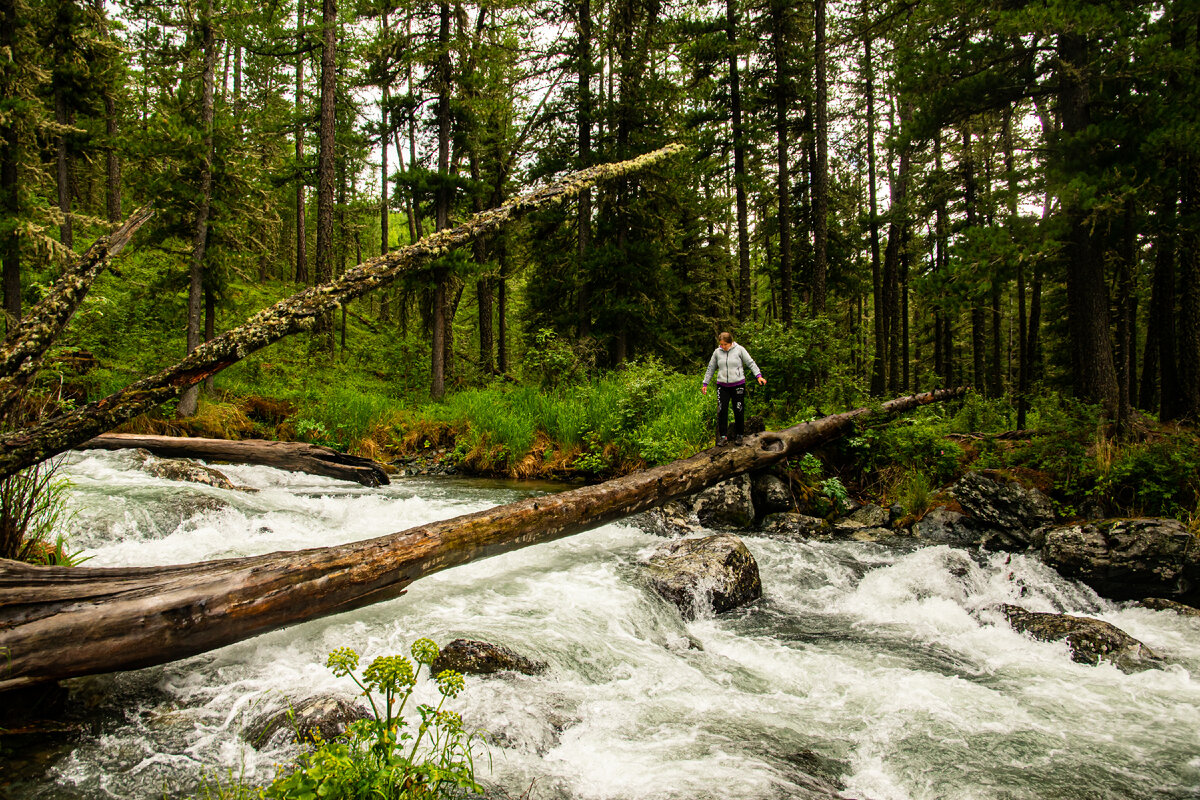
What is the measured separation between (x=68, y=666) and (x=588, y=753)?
9.38 ft

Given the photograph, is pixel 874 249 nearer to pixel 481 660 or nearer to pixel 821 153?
pixel 821 153

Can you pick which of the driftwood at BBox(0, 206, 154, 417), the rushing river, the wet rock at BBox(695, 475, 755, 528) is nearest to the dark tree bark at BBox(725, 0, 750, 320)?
the wet rock at BBox(695, 475, 755, 528)

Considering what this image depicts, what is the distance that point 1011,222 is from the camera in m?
8.60

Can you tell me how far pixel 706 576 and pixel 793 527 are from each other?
3.38 m

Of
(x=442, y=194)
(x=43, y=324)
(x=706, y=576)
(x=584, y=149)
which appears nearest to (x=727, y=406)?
(x=706, y=576)

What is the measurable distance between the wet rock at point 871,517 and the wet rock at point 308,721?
803 centimetres

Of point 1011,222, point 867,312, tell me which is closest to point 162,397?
point 1011,222

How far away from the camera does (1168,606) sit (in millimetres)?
5934

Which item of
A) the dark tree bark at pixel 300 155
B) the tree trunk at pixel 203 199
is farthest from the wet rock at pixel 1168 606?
the dark tree bark at pixel 300 155

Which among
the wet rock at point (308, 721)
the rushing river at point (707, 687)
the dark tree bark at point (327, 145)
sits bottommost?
the rushing river at point (707, 687)

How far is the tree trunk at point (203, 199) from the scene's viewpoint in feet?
43.9

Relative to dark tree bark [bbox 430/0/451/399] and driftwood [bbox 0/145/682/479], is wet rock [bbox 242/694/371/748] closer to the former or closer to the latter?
driftwood [bbox 0/145/682/479]

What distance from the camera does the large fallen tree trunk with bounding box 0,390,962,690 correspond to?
2992mm

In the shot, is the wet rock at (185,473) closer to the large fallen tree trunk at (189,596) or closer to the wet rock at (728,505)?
the large fallen tree trunk at (189,596)
